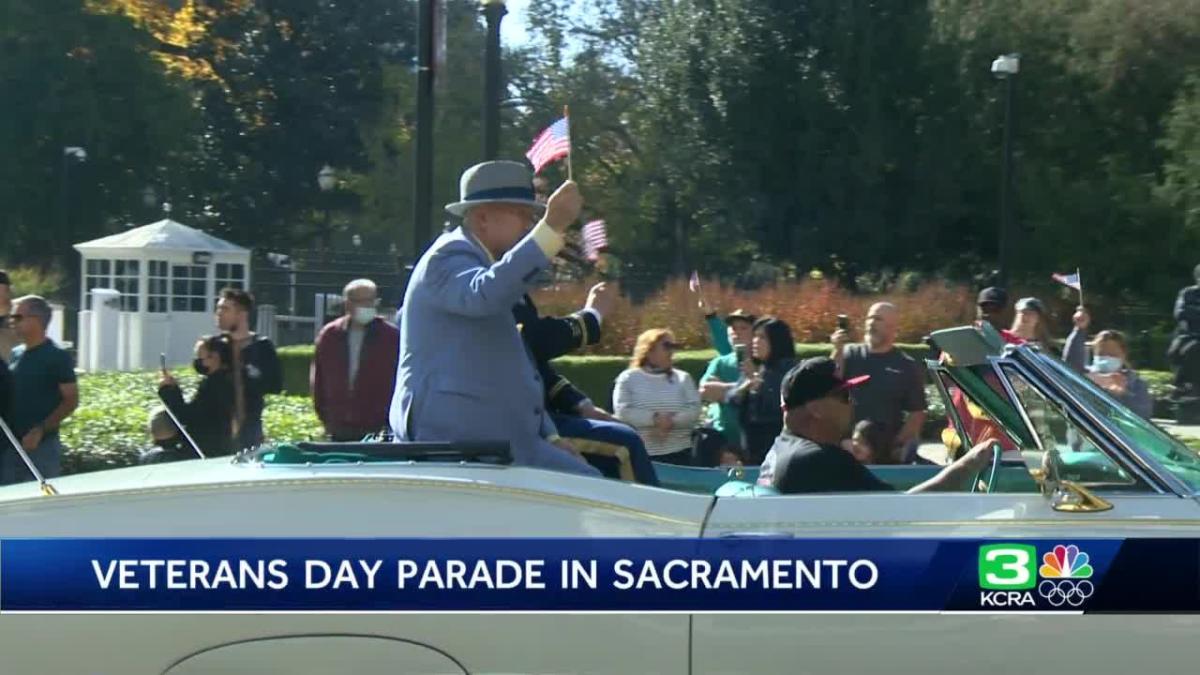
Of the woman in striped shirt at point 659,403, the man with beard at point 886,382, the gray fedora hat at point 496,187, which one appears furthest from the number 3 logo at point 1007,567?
the woman in striped shirt at point 659,403

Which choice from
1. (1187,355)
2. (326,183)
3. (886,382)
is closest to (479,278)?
(886,382)

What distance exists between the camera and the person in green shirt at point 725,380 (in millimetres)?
9113

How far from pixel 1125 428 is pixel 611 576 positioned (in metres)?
1.29

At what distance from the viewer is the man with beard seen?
8039 millimetres

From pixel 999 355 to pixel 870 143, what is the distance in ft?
97.4

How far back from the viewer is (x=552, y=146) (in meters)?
5.70

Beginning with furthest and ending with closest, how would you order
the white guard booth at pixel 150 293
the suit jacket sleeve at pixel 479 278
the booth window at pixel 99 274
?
1. the booth window at pixel 99 274
2. the white guard booth at pixel 150 293
3. the suit jacket sleeve at pixel 479 278

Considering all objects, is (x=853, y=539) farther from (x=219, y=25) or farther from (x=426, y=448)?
(x=219, y=25)

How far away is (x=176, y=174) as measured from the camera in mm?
44344

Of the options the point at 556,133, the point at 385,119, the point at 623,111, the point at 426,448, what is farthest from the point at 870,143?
the point at 426,448

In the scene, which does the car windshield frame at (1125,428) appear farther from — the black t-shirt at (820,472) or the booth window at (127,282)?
the booth window at (127,282)

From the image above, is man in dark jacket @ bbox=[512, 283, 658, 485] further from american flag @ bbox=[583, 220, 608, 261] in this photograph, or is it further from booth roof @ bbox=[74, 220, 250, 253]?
booth roof @ bbox=[74, 220, 250, 253]

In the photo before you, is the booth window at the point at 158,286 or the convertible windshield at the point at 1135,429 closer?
the convertible windshield at the point at 1135,429

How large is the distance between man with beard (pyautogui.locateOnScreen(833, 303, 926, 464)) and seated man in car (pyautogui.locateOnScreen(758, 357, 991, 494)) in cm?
331
